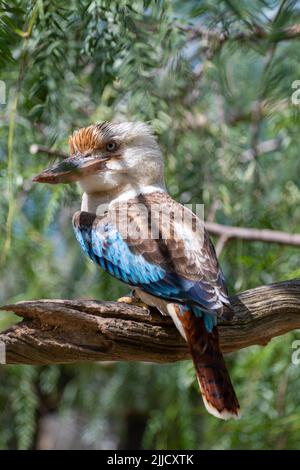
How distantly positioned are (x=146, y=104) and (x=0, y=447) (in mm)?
2482

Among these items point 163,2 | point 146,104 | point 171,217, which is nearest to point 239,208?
point 146,104

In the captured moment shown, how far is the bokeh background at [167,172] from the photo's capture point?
3.45 m

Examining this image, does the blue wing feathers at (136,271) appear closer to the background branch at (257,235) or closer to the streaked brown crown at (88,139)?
the streaked brown crown at (88,139)

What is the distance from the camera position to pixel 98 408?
579cm

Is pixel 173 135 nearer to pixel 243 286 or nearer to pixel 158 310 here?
pixel 243 286

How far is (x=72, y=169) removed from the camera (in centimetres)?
343

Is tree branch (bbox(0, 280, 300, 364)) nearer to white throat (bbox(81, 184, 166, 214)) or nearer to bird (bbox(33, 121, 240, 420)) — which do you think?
bird (bbox(33, 121, 240, 420))

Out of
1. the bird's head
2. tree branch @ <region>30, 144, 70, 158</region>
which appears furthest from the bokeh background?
the bird's head

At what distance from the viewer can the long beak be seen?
332 cm

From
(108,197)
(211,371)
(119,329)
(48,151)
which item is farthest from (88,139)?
(211,371)

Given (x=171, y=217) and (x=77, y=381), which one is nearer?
(x=171, y=217)

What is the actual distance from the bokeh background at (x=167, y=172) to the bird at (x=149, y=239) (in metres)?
0.23

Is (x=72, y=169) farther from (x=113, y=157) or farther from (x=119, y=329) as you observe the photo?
(x=119, y=329)

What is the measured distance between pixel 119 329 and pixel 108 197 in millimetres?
856
